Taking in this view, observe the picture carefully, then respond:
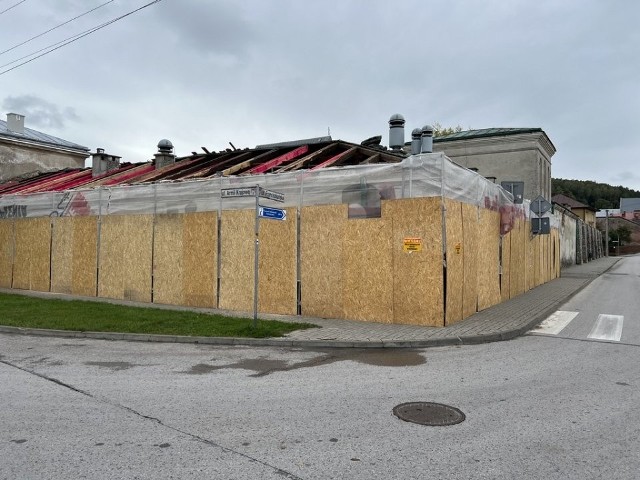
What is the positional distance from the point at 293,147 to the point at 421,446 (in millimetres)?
13408

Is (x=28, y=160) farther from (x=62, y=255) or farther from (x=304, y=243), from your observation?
(x=304, y=243)

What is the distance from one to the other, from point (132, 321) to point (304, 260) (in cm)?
419

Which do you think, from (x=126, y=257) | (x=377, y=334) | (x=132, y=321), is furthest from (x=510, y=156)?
(x=132, y=321)

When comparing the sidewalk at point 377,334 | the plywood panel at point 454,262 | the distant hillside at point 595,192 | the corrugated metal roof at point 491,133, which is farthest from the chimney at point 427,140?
the distant hillside at point 595,192

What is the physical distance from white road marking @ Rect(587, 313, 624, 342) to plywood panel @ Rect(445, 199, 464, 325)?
105 inches

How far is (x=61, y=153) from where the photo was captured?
93.6 ft

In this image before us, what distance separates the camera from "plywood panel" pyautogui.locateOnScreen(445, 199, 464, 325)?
9.97 m

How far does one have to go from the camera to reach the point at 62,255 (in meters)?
16.2

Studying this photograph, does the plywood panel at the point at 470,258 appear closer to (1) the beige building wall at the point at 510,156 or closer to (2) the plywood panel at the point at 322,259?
(2) the plywood panel at the point at 322,259

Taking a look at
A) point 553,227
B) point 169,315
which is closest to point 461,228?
point 169,315

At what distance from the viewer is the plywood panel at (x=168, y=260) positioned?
13328mm

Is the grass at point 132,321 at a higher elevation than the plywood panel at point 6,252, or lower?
lower

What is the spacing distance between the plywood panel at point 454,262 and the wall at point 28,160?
25.2 m

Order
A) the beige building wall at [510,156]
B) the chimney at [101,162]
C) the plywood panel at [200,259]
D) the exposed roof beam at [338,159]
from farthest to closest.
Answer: the beige building wall at [510,156], the chimney at [101,162], the plywood panel at [200,259], the exposed roof beam at [338,159]
